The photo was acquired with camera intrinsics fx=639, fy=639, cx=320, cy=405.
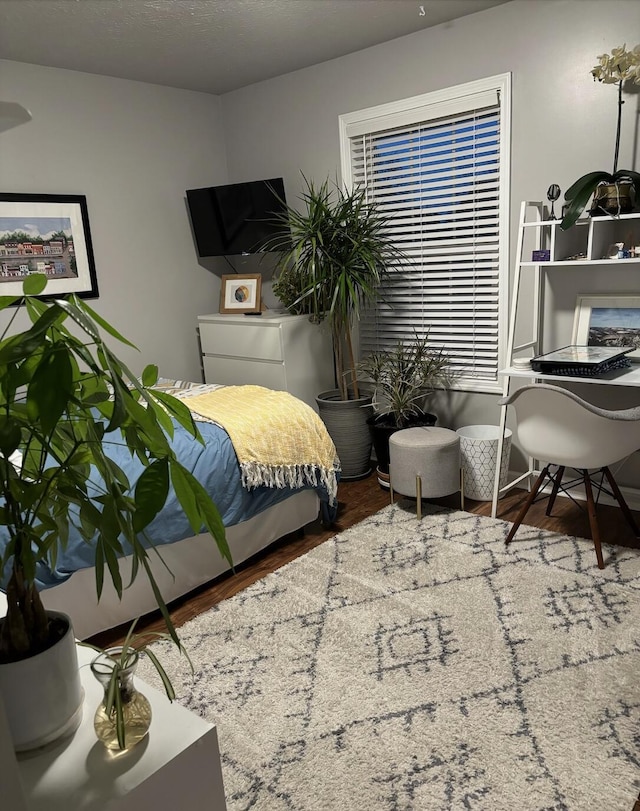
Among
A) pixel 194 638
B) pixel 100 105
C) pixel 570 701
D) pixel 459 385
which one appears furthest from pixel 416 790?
pixel 100 105

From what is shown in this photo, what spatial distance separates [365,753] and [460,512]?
1.76 m

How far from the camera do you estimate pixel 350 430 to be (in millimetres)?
4000

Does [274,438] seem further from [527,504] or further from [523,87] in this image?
[523,87]

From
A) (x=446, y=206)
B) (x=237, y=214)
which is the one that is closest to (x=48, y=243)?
(x=237, y=214)

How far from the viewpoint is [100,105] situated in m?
4.00

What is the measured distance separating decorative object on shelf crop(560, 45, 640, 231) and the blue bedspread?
1835 millimetres

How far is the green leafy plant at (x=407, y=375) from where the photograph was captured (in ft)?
12.3

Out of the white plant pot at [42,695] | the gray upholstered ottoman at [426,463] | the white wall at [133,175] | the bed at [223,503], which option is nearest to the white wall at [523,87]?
the gray upholstered ottoman at [426,463]

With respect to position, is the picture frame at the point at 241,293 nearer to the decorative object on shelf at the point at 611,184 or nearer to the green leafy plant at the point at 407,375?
the green leafy plant at the point at 407,375

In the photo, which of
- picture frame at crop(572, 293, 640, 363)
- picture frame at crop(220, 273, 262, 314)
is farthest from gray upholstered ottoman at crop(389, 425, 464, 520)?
picture frame at crop(220, 273, 262, 314)

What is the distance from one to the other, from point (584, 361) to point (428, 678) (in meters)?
1.54

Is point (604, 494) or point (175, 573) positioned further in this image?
point (604, 494)

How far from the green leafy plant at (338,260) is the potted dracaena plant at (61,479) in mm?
2898

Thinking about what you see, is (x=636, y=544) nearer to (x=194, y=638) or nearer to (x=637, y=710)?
(x=637, y=710)
